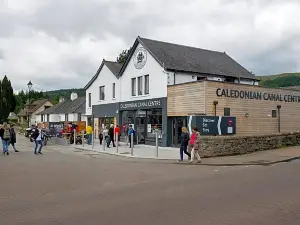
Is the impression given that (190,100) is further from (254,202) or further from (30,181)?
(254,202)

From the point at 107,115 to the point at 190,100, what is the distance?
13.1 meters

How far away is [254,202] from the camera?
827 centimetres

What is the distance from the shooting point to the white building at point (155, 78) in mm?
27953

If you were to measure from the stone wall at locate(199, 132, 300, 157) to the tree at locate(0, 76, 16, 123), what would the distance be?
70.2 m

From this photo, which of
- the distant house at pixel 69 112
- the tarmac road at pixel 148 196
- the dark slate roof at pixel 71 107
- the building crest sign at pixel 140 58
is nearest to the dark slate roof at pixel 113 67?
the building crest sign at pixel 140 58

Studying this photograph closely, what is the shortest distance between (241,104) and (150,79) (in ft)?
24.4

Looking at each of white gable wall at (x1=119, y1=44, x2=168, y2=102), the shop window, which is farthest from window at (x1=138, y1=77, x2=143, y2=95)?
the shop window

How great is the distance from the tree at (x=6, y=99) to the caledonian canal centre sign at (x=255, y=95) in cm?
6724

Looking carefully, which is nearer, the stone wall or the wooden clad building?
the stone wall

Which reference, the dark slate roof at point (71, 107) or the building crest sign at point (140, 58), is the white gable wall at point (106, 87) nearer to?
the building crest sign at point (140, 58)

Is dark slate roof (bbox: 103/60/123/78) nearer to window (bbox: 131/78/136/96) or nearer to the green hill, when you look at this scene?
window (bbox: 131/78/136/96)

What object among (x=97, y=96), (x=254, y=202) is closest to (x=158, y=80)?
(x=97, y=96)

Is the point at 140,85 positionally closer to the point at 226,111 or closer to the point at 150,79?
the point at 150,79

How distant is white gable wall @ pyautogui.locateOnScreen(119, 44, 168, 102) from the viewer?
28.1 m
